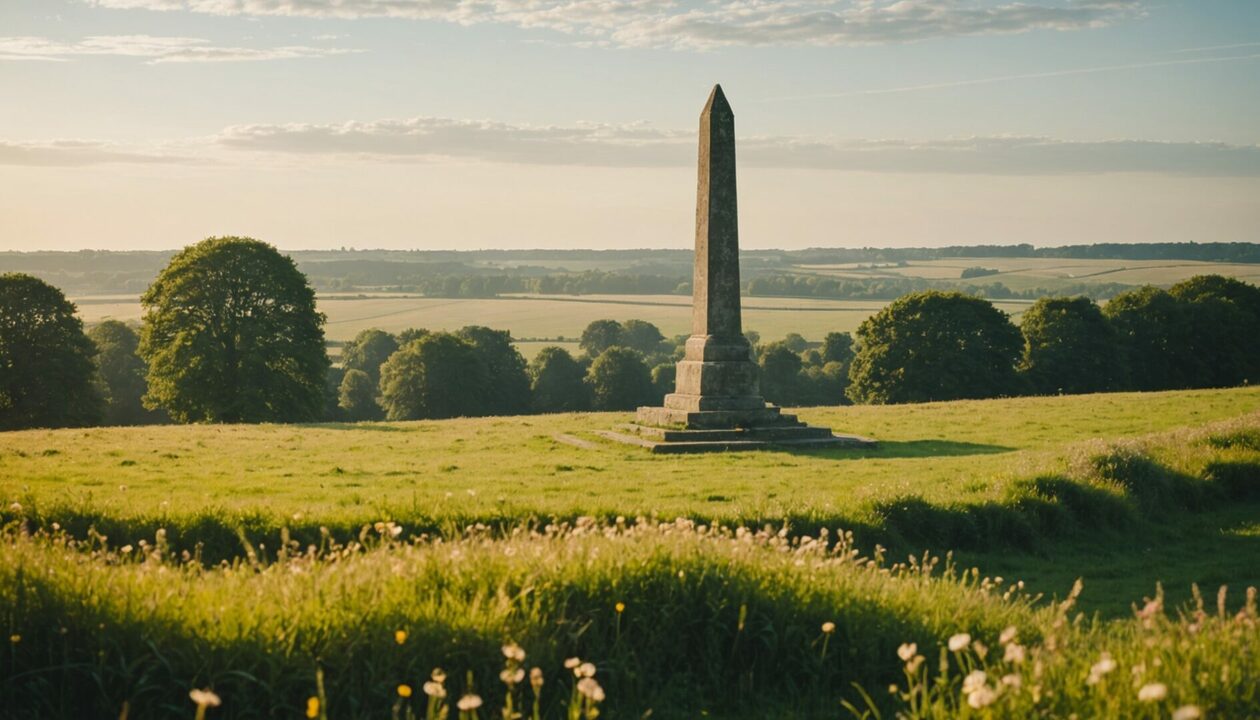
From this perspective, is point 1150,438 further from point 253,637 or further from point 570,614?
point 253,637

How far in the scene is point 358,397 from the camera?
71.6m

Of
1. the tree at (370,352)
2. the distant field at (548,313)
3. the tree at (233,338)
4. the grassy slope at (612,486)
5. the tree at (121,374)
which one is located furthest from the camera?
the distant field at (548,313)

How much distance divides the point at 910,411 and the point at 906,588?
27408 mm

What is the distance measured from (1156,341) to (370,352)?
5495 cm

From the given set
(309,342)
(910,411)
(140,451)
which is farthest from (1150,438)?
(309,342)

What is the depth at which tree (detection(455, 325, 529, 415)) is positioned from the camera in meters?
64.8

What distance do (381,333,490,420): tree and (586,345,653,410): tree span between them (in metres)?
9.33

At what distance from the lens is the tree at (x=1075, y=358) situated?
192 feet

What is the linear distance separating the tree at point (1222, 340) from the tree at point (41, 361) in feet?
196

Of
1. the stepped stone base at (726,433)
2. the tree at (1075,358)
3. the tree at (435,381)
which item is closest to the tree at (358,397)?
the tree at (435,381)

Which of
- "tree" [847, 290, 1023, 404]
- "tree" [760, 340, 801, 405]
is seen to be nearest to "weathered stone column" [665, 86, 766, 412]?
"tree" [847, 290, 1023, 404]

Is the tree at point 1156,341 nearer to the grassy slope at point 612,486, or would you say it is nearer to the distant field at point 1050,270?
the distant field at point 1050,270

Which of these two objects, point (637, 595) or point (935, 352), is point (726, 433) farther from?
point (935, 352)

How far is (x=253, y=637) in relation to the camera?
669 cm
